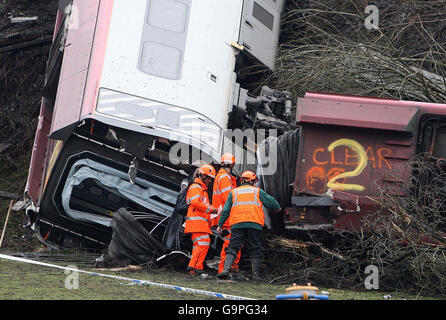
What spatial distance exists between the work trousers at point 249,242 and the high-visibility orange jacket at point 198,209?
0.43 m

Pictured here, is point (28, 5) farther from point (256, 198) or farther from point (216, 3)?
point (256, 198)

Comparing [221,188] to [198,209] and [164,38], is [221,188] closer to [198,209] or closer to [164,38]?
[198,209]

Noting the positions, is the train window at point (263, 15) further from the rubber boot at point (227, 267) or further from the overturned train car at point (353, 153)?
the rubber boot at point (227, 267)

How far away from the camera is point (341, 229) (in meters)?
8.16

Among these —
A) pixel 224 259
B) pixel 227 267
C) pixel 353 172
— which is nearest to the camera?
pixel 353 172

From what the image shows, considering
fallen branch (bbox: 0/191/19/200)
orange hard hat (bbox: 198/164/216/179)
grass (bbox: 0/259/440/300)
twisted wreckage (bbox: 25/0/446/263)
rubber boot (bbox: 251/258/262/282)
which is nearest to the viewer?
grass (bbox: 0/259/440/300)

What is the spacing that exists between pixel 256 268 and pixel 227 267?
0.30 meters

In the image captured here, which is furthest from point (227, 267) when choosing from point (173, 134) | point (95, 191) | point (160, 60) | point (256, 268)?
point (160, 60)

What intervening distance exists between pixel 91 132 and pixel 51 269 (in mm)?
1559

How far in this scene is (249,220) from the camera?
8.32 meters

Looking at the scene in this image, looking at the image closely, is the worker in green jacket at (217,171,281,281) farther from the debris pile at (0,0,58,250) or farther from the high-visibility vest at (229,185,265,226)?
the debris pile at (0,0,58,250)

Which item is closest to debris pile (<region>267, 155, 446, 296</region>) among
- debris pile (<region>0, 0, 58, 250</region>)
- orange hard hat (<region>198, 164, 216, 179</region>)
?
orange hard hat (<region>198, 164, 216, 179</region>)

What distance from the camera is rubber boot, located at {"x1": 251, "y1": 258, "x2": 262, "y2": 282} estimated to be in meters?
8.31
